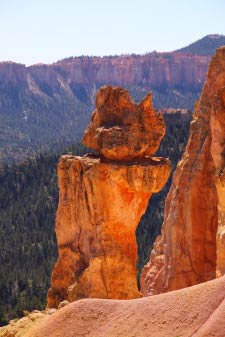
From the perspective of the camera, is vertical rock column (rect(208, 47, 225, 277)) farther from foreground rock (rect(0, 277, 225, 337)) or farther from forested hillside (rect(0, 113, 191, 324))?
forested hillside (rect(0, 113, 191, 324))

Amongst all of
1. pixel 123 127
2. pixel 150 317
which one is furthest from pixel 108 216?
pixel 150 317

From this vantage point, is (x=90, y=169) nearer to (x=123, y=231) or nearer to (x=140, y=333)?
(x=123, y=231)

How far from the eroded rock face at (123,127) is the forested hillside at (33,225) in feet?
78.9

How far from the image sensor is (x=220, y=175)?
18.7 meters

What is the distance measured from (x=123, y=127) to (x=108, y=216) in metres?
3.07

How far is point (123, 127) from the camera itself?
21453 mm

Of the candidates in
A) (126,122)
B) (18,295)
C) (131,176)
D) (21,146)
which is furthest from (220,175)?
(21,146)

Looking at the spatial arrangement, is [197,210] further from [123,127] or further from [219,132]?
[123,127]

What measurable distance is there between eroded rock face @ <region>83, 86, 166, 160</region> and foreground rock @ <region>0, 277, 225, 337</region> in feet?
24.7

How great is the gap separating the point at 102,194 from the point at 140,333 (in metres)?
8.41

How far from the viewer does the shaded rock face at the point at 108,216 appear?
20422 millimetres

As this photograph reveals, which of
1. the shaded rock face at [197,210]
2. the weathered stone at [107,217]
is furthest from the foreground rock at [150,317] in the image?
the shaded rock face at [197,210]

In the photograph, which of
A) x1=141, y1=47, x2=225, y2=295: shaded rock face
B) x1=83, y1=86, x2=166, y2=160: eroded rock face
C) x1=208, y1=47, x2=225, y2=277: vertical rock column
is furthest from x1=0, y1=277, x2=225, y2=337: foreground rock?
x1=141, y1=47, x2=225, y2=295: shaded rock face

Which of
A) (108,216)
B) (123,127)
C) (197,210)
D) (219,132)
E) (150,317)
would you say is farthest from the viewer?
(197,210)
